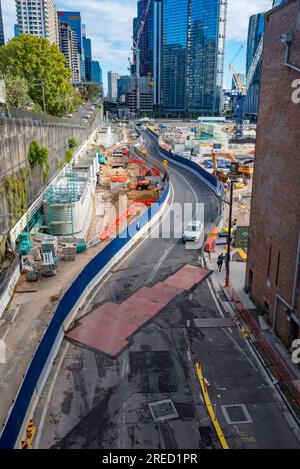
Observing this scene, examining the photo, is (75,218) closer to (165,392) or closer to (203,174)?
(165,392)

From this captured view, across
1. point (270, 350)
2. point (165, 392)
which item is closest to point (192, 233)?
point (270, 350)

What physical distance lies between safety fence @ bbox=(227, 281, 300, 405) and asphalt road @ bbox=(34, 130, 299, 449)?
71 centimetres

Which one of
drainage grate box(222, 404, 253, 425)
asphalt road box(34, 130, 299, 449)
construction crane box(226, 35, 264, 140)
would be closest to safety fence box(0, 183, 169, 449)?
asphalt road box(34, 130, 299, 449)

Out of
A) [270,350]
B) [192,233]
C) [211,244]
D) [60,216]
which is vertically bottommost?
[270,350]

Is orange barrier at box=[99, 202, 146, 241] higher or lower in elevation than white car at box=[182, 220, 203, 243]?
lower

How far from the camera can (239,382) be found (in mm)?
15375

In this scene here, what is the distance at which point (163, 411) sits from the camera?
45.1 feet

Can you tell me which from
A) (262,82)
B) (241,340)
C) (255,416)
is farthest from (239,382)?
(262,82)

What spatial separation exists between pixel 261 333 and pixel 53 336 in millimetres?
9588

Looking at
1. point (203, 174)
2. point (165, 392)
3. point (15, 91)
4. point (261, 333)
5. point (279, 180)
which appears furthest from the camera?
point (203, 174)

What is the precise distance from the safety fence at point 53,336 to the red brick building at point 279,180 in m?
9.53

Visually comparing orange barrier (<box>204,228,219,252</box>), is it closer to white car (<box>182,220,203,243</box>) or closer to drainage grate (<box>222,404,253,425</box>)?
white car (<box>182,220,203,243</box>)

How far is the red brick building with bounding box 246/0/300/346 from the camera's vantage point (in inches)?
643
